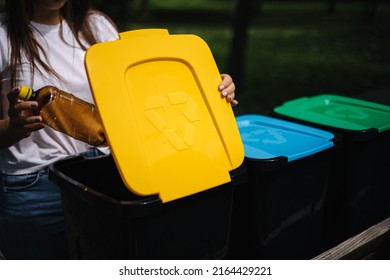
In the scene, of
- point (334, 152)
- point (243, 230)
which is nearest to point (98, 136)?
point (243, 230)

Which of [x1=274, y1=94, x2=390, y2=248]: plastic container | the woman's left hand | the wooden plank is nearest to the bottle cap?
the woman's left hand

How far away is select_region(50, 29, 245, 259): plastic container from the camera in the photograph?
1548 mm

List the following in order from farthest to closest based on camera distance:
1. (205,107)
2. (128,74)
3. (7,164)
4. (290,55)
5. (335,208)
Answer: (290,55) < (335,208) < (7,164) < (205,107) < (128,74)

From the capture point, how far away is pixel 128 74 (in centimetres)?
165

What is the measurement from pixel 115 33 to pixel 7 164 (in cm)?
70

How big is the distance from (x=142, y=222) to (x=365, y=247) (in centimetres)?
90

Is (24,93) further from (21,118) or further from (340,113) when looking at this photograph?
(340,113)

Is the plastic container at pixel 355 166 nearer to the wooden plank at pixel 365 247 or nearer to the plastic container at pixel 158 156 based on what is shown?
the wooden plank at pixel 365 247

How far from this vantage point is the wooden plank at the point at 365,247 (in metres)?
1.81

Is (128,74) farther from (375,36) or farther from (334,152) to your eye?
(375,36)

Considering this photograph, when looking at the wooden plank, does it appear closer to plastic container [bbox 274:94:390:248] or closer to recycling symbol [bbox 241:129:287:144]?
plastic container [bbox 274:94:390:248]

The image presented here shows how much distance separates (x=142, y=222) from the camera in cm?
155

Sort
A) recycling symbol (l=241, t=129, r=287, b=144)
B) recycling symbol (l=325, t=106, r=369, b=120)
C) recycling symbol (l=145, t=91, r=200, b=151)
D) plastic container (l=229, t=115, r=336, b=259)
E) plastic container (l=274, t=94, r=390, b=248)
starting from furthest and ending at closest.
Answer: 1. recycling symbol (l=325, t=106, r=369, b=120)
2. plastic container (l=274, t=94, r=390, b=248)
3. recycling symbol (l=241, t=129, r=287, b=144)
4. plastic container (l=229, t=115, r=336, b=259)
5. recycling symbol (l=145, t=91, r=200, b=151)

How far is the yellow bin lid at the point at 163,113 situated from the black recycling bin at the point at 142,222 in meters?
0.06
